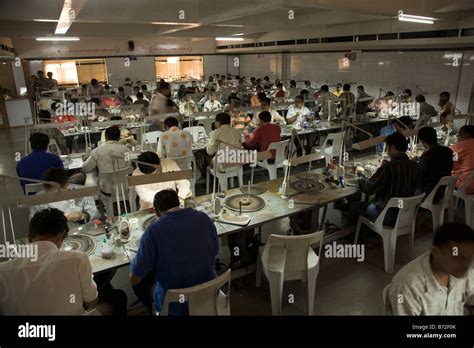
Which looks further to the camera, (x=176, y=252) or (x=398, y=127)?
(x=398, y=127)

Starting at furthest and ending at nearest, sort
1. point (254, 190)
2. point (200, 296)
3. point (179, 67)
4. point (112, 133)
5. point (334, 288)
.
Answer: point (179, 67)
point (112, 133)
point (254, 190)
point (334, 288)
point (200, 296)

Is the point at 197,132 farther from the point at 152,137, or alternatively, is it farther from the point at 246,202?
the point at 246,202

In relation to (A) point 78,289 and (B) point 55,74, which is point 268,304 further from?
(B) point 55,74

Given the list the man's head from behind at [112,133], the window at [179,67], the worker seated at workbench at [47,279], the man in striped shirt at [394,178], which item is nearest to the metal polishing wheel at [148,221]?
the worker seated at workbench at [47,279]

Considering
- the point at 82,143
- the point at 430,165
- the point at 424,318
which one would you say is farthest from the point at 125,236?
the point at 82,143

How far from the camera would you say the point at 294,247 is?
2.88 meters

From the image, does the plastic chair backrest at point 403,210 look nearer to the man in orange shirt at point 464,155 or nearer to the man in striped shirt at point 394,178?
the man in striped shirt at point 394,178

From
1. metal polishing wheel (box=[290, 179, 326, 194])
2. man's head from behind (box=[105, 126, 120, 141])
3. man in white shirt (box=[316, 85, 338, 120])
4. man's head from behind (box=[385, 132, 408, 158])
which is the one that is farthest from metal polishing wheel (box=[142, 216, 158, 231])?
man in white shirt (box=[316, 85, 338, 120])

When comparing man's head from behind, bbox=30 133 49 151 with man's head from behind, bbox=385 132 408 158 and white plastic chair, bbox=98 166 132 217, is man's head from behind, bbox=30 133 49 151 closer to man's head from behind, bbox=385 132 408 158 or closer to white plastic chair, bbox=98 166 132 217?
white plastic chair, bbox=98 166 132 217

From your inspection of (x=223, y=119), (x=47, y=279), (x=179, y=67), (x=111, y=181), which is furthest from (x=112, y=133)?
(x=179, y=67)

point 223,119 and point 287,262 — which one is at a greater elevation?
point 223,119

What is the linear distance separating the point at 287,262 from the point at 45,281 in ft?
5.96

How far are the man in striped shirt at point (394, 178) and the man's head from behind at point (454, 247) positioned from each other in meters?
1.80

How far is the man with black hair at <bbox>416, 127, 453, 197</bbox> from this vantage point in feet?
13.9
